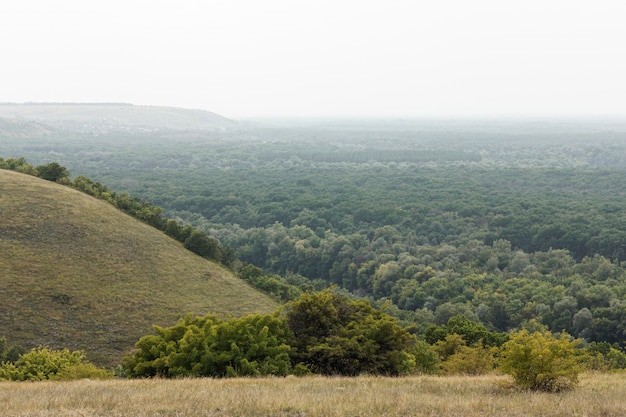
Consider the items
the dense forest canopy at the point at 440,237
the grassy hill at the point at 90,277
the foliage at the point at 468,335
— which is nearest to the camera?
the grassy hill at the point at 90,277

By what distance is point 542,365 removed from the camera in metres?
17.8

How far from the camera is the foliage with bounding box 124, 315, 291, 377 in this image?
2416 cm

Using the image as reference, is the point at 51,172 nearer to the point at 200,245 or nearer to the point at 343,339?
the point at 200,245

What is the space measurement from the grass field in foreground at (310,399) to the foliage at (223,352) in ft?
12.5

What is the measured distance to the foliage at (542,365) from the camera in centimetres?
1772

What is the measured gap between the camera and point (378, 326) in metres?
26.1

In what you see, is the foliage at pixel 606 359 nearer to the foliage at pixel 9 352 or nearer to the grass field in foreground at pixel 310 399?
the grass field in foreground at pixel 310 399

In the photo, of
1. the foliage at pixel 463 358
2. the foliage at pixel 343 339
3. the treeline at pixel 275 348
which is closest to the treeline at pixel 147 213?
the foliage at pixel 463 358

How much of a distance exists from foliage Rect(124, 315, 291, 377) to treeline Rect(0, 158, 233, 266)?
128ft

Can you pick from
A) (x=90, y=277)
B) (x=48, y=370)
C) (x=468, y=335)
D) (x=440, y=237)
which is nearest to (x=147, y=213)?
(x=90, y=277)

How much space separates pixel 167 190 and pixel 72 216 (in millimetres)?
99791

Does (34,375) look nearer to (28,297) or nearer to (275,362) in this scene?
(275,362)

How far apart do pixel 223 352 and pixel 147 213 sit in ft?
162

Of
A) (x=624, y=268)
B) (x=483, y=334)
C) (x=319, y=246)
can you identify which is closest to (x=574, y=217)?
(x=624, y=268)
